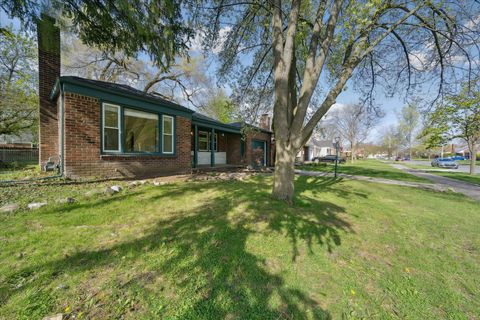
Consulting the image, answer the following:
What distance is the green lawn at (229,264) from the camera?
191 centimetres

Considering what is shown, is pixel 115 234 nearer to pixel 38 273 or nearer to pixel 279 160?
pixel 38 273

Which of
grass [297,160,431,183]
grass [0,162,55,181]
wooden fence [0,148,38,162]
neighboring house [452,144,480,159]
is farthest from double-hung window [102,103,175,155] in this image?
neighboring house [452,144,480,159]

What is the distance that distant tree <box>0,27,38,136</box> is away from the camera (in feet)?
41.9

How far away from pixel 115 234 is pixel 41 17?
212 inches

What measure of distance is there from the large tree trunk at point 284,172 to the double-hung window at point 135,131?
18.2 feet

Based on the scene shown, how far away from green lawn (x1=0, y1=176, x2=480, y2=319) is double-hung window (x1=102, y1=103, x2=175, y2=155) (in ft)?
9.90

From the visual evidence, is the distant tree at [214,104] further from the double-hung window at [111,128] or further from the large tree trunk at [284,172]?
the large tree trunk at [284,172]

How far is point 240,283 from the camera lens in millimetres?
2221

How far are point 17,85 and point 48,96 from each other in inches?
366

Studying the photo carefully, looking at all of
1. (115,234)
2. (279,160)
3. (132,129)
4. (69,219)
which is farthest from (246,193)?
(132,129)

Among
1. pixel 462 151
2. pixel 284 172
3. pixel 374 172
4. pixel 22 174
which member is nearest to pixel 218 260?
pixel 284 172

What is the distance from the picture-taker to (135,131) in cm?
802

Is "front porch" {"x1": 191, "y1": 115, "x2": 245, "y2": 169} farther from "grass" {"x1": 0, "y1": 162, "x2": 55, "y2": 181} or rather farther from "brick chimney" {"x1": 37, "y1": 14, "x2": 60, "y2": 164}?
"grass" {"x1": 0, "y1": 162, "x2": 55, "y2": 181}

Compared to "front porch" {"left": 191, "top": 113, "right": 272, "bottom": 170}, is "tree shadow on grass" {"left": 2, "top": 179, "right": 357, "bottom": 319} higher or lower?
lower
